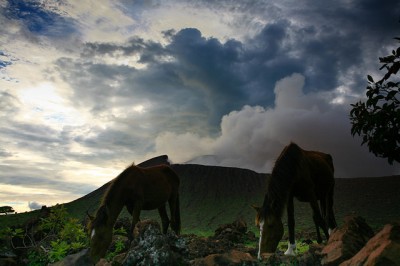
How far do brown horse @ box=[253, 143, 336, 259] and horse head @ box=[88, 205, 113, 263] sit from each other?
4.18m

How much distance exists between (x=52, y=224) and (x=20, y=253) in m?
1.72

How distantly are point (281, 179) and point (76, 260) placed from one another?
5415 mm

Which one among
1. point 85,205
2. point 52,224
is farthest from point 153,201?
point 85,205

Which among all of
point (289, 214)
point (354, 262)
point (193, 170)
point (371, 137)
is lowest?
point (354, 262)

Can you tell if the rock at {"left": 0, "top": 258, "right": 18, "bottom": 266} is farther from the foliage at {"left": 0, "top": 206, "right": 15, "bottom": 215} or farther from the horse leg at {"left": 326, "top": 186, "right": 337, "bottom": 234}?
the horse leg at {"left": 326, "top": 186, "right": 337, "bottom": 234}

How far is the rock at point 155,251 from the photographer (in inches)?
287

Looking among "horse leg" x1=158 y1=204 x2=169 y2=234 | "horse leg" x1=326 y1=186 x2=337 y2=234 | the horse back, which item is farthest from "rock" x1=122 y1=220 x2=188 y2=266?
"horse leg" x1=158 y1=204 x2=169 y2=234

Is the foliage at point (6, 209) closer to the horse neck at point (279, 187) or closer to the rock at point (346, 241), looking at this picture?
the horse neck at point (279, 187)

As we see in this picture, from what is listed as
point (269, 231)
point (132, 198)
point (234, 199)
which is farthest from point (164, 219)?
point (234, 199)

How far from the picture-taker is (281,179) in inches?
397

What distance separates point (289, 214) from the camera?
418 inches

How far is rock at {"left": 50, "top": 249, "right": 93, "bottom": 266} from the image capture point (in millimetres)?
8750

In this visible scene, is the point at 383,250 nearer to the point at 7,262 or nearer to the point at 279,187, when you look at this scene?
the point at 279,187

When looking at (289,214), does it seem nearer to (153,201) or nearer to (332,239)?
(332,239)
